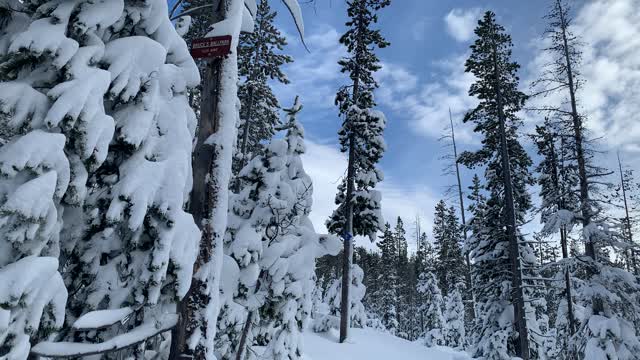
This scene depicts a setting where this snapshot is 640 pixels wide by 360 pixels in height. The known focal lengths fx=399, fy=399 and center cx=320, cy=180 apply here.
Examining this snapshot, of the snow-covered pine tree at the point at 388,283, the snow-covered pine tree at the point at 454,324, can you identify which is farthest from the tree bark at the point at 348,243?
the snow-covered pine tree at the point at 388,283

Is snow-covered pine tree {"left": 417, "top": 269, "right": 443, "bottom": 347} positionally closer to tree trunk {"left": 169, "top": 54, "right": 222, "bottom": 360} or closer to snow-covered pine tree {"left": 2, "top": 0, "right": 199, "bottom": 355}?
tree trunk {"left": 169, "top": 54, "right": 222, "bottom": 360}

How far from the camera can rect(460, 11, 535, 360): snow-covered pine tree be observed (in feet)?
57.2

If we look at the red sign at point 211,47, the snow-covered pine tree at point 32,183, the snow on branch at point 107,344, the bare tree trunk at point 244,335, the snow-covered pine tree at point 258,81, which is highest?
the snow-covered pine tree at point 258,81

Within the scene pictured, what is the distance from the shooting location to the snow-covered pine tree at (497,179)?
17422 mm

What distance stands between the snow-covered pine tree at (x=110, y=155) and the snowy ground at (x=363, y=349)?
12781mm

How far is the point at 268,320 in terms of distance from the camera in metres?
11.0

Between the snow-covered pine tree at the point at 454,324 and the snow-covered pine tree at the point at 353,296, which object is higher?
the snow-covered pine tree at the point at 353,296

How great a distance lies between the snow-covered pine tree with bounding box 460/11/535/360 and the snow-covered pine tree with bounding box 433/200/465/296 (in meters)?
23.0

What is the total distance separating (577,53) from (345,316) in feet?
49.2

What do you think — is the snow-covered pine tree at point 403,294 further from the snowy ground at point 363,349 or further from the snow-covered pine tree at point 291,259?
the snow-covered pine tree at point 291,259

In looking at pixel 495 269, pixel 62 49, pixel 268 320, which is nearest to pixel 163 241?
pixel 62 49

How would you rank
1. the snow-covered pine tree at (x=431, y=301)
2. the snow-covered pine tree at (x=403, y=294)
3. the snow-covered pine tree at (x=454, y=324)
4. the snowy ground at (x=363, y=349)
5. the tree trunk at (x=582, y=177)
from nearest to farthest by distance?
the tree trunk at (x=582, y=177)
the snowy ground at (x=363, y=349)
the snow-covered pine tree at (x=454, y=324)
the snow-covered pine tree at (x=431, y=301)
the snow-covered pine tree at (x=403, y=294)

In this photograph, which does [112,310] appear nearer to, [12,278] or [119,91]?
[12,278]

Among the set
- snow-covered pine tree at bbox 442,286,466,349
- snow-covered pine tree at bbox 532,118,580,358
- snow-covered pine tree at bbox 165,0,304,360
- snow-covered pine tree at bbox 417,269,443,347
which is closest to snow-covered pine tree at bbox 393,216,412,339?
snow-covered pine tree at bbox 417,269,443,347
